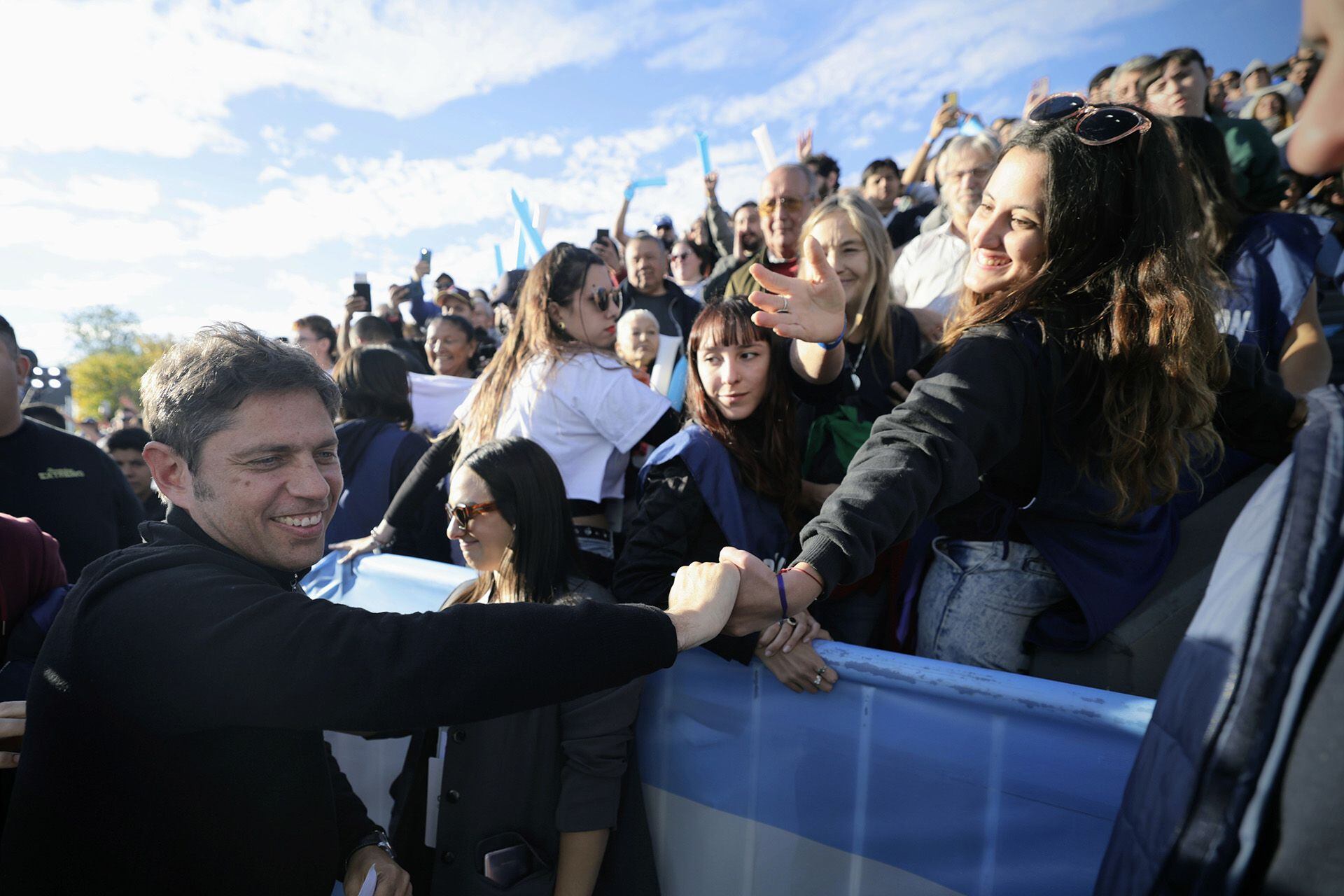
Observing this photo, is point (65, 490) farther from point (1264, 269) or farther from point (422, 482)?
point (1264, 269)

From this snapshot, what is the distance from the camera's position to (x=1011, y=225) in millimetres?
1719

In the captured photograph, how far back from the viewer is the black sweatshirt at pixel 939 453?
1453mm

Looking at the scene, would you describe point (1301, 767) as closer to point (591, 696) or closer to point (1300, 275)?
point (591, 696)

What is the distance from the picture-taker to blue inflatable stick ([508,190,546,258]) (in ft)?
25.2

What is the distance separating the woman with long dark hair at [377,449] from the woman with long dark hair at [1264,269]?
349 cm

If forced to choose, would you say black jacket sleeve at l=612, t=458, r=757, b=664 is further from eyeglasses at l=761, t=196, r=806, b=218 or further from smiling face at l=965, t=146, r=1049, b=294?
eyeglasses at l=761, t=196, r=806, b=218

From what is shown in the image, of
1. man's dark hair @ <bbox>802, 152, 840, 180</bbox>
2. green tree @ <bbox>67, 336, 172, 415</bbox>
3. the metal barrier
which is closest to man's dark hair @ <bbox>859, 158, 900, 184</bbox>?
man's dark hair @ <bbox>802, 152, 840, 180</bbox>

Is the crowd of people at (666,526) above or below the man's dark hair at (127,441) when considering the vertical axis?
above

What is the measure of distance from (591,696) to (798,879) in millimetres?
674

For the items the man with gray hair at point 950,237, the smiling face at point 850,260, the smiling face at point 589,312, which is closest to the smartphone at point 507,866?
the smiling face at point 589,312

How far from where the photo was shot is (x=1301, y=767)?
0.67 metres

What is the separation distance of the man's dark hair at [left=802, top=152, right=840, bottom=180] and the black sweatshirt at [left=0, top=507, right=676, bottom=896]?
6.31 metres

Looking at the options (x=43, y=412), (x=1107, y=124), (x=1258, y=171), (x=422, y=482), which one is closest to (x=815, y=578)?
(x=1107, y=124)

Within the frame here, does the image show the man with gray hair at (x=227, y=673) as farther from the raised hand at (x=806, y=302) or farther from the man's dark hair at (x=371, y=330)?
the man's dark hair at (x=371, y=330)
